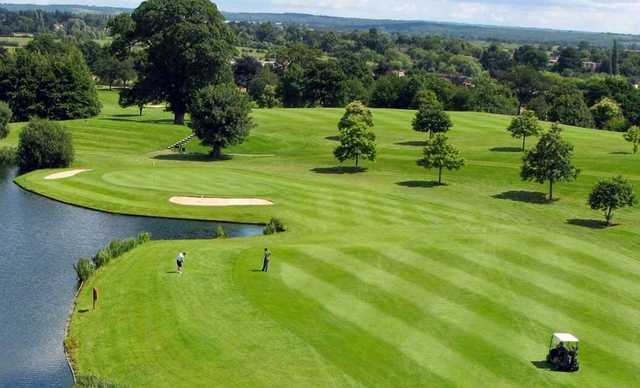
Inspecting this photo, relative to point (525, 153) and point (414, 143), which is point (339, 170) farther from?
point (525, 153)

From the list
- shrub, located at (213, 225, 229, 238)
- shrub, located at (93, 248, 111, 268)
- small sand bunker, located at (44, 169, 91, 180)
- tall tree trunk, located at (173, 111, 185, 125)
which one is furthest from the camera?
tall tree trunk, located at (173, 111, 185, 125)

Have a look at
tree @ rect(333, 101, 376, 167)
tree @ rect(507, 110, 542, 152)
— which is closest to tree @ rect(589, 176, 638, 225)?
tree @ rect(333, 101, 376, 167)

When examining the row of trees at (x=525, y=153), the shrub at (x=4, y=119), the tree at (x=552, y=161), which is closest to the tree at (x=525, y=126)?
the row of trees at (x=525, y=153)

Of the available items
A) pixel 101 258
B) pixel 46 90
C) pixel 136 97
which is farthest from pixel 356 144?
pixel 46 90

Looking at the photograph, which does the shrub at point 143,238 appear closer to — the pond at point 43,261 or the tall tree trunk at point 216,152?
the pond at point 43,261

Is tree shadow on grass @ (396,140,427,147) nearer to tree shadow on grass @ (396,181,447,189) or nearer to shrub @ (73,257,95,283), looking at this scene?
tree shadow on grass @ (396,181,447,189)

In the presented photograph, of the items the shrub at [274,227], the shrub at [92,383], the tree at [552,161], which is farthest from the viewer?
the tree at [552,161]
